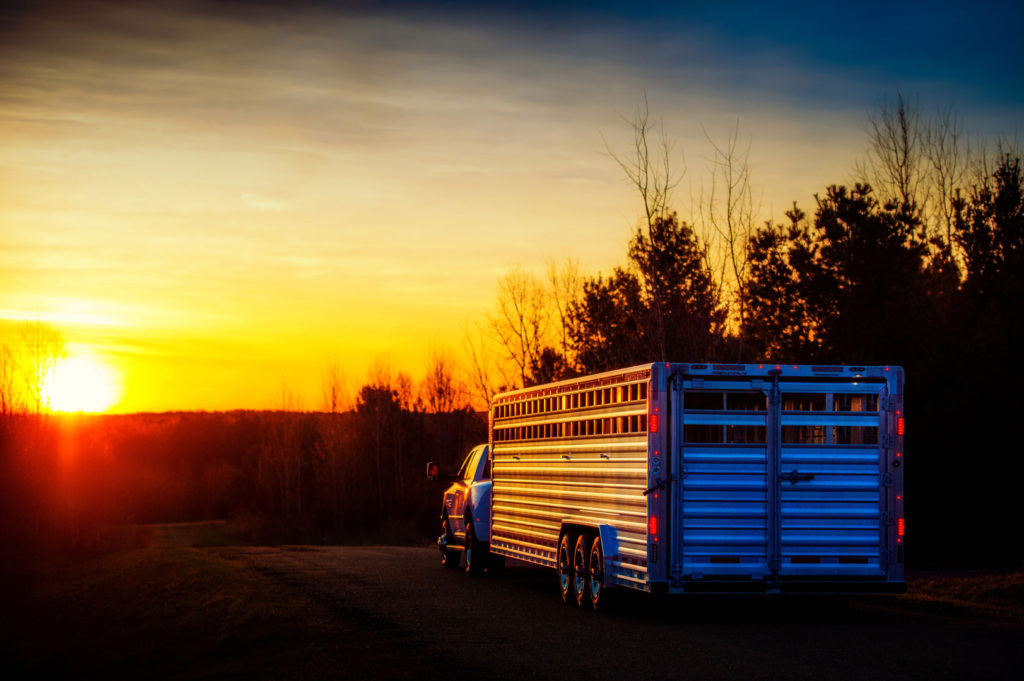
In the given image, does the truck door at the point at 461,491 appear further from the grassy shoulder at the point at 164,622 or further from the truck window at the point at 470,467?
the grassy shoulder at the point at 164,622

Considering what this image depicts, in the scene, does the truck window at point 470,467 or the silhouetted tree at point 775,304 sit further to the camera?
the silhouetted tree at point 775,304

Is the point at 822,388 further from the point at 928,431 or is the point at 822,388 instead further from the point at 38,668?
the point at 928,431

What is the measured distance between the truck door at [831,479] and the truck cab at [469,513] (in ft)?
27.7

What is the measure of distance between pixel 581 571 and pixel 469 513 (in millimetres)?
6030

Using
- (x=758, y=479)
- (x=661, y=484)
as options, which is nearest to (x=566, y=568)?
(x=661, y=484)

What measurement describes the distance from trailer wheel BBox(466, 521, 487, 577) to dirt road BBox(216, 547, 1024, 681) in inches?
81.0

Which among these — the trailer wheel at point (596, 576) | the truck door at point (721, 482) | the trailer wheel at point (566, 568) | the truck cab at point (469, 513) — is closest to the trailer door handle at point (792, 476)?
the truck door at point (721, 482)

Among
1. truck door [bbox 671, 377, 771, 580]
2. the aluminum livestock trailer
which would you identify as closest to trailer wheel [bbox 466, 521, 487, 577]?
the aluminum livestock trailer

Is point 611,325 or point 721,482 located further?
point 611,325

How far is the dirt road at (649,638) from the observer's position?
10.1 m

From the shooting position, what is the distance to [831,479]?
13.1m

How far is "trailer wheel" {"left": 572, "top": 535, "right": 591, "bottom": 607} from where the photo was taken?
1496 cm

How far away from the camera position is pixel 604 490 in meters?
14.3

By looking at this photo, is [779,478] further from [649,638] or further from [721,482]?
[649,638]
